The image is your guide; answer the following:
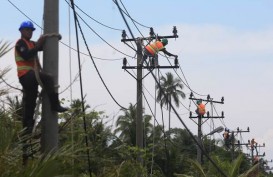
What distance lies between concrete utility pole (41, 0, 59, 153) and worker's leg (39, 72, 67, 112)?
5cm

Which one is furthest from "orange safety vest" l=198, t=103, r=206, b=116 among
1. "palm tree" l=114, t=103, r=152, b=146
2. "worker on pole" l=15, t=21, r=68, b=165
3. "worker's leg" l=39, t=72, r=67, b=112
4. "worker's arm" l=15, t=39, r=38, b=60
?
"worker's leg" l=39, t=72, r=67, b=112

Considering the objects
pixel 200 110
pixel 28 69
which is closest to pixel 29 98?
pixel 28 69

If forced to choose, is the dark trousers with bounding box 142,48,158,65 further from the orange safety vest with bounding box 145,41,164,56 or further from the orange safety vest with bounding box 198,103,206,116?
the orange safety vest with bounding box 198,103,206,116

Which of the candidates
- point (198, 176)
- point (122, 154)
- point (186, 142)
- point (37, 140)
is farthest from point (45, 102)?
point (186, 142)

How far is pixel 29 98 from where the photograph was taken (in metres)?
6.60

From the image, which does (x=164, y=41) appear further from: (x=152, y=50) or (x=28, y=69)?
(x=28, y=69)

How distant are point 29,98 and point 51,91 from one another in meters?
0.58

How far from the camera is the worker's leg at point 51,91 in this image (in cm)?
601

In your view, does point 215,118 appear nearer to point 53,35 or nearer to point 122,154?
point 122,154

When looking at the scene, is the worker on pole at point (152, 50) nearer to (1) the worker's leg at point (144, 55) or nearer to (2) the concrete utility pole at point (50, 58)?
(1) the worker's leg at point (144, 55)

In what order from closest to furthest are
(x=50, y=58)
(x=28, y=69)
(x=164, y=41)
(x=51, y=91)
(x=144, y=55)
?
(x=50, y=58) < (x=51, y=91) < (x=28, y=69) < (x=144, y=55) < (x=164, y=41)

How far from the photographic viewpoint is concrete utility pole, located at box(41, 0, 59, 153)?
588cm

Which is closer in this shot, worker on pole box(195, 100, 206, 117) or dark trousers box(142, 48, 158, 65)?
dark trousers box(142, 48, 158, 65)

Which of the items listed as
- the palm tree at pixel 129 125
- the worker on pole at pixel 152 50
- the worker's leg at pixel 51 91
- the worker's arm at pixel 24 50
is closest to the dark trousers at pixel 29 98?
the worker's arm at pixel 24 50
